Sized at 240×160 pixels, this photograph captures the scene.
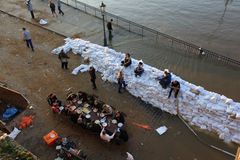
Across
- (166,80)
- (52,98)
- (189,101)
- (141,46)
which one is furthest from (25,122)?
(141,46)

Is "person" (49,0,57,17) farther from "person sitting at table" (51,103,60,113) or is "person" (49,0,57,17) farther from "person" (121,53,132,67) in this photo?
"person sitting at table" (51,103,60,113)

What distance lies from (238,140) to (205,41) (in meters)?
9.19

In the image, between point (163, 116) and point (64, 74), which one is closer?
point (163, 116)

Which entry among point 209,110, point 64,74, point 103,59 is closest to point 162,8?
point 103,59

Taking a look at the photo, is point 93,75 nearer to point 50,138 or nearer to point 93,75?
point 93,75

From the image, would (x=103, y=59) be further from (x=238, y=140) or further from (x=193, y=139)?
(x=238, y=140)

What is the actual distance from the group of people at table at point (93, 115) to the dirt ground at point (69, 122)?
1.74 ft

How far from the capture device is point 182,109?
15031 millimetres

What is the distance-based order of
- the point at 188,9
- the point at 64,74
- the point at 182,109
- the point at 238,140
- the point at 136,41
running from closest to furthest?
the point at 238,140 < the point at 182,109 < the point at 64,74 < the point at 136,41 < the point at 188,9

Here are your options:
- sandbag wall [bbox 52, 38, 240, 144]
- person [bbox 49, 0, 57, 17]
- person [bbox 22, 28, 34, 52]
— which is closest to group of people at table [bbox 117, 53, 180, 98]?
sandbag wall [bbox 52, 38, 240, 144]

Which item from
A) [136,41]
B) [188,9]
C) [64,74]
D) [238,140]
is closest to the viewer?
[238,140]

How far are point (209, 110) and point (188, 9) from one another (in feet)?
41.9

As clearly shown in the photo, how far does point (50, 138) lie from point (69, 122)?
1.41 m

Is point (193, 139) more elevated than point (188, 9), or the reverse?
point (188, 9)
